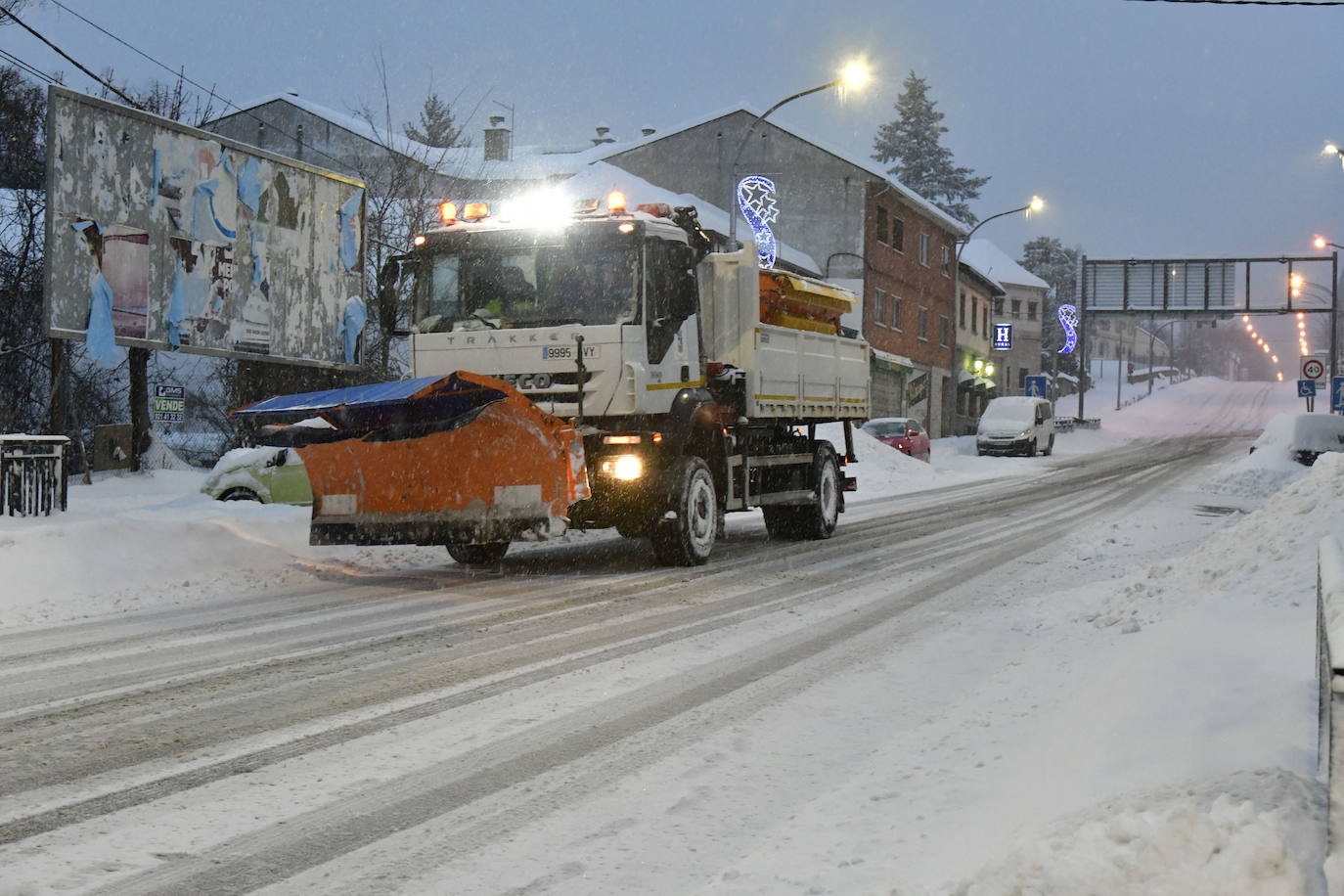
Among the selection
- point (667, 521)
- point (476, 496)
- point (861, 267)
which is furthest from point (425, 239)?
point (861, 267)

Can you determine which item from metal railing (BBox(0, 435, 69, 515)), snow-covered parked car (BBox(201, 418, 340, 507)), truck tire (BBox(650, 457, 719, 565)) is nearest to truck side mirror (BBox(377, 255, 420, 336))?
truck tire (BBox(650, 457, 719, 565))

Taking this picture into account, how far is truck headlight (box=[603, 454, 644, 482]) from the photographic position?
449 inches

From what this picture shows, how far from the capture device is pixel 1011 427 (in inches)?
1799

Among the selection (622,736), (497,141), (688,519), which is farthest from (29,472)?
(497,141)

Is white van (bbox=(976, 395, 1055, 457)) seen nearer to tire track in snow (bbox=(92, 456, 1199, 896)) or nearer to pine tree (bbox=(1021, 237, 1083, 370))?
tire track in snow (bbox=(92, 456, 1199, 896))

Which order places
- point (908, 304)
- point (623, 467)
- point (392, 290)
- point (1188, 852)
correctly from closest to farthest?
point (1188, 852) < point (623, 467) < point (392, 290) < point (908, 304)

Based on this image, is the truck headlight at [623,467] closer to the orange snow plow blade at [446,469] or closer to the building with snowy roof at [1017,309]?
the orange snow plow blade at [446,469]

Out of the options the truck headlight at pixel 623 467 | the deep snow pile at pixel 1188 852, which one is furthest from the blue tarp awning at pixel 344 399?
the deep snow pile at pixel 1188 852

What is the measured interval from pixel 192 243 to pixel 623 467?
10575 mm

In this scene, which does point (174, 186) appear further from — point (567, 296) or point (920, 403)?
point (920, 403)

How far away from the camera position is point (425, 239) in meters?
12.3

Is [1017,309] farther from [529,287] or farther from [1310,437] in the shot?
[529,287]

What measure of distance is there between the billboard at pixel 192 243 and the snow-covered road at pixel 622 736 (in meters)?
8.73

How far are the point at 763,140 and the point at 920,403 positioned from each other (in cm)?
1551
